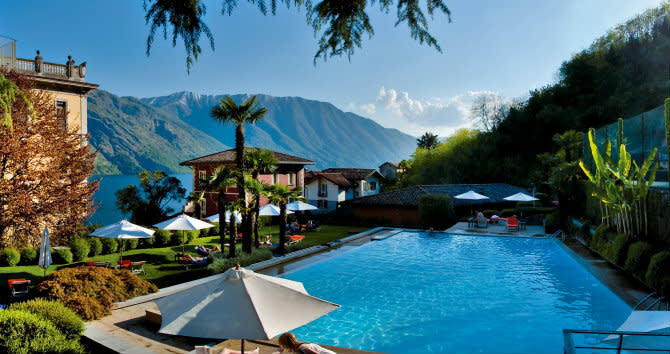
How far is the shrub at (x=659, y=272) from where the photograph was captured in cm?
980

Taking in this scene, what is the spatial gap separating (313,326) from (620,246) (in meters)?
10.5

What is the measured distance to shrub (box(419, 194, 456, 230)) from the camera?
88.3 ft

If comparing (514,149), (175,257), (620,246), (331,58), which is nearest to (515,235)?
(620,246)

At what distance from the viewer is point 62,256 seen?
50.5 ft

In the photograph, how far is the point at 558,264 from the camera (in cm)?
1530

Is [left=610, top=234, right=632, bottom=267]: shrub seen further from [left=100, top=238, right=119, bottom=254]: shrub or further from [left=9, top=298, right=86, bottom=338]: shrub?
[left=100, top=238, right=119, bottom=254]: shrub

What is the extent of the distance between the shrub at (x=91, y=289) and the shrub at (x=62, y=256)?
6.71 m

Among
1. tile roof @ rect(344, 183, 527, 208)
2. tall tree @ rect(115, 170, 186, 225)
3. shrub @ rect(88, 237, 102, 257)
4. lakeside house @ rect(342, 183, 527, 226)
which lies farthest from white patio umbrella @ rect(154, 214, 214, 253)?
tile roof @ rect(344, 183, 527, 208)

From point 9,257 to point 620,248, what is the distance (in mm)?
21023

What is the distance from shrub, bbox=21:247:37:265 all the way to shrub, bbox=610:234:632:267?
67.9 ft

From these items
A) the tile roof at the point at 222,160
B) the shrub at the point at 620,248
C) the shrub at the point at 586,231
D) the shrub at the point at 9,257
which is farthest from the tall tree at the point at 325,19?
the tile roof at the point at 222,160

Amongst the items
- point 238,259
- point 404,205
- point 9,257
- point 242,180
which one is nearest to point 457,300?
point 238,259

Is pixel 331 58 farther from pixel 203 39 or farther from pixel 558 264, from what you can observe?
pixel 558 264

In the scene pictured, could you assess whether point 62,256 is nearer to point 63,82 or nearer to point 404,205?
point 63,82
